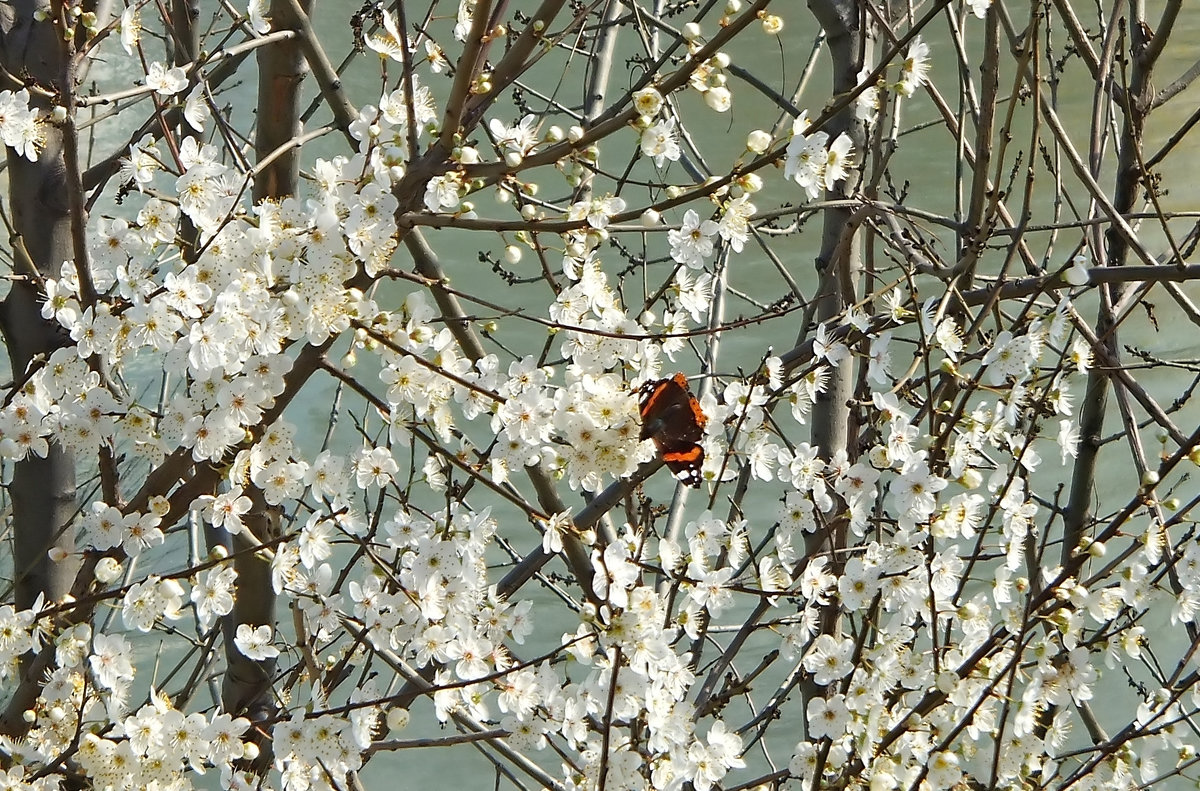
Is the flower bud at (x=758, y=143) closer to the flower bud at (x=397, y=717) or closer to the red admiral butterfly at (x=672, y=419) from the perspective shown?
the red admiral butterfly at (x=672, y=419)

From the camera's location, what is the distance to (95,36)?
3.92 feet

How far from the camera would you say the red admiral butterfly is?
1151 millimetres

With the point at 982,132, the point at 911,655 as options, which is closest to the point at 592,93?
the point at 982,132

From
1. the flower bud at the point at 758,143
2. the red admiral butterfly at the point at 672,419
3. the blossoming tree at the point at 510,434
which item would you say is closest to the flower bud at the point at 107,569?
the blossoming tree at the point at 510,434

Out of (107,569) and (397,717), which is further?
(397,717)

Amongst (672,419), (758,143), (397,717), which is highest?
(758,143)

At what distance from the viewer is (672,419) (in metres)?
1.16

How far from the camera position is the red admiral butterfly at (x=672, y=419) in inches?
45.3

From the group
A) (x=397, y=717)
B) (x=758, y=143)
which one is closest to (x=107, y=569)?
(x=397, y=717)

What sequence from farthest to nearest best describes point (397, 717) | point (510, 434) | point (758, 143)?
point (397, 717) → point (510, 434) → point (758, 143)

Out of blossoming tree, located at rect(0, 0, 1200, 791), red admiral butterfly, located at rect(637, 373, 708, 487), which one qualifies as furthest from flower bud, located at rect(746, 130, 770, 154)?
red admiral butterfly, located at rect(637, 373, 708, 487)

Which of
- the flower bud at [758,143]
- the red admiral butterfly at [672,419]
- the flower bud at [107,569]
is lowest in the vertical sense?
the flower bud at [107,569]

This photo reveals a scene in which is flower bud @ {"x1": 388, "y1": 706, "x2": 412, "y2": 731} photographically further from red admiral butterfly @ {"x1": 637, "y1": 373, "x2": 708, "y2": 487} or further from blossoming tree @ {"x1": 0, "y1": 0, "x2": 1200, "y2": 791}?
red admiral butterfly @ {"x1": 637, "y1": 373, "x2": 708, "y2": 487}

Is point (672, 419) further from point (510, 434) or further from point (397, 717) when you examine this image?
point (397, 717)
